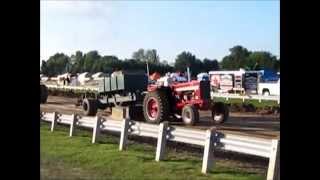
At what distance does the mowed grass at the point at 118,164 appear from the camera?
8.27 m

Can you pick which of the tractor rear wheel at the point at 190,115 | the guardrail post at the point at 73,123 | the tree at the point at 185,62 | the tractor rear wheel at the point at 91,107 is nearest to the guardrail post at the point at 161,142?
the guardrail post at the point at 73,123

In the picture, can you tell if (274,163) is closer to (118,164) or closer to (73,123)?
(118,164)

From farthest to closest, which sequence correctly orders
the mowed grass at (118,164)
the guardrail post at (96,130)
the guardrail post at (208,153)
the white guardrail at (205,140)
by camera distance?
1. the guardrail post at (96,130)
2. the guardrail post at (208,153)
3. the mowed grass at (118,164)
4. the white guardrail at (205,140)

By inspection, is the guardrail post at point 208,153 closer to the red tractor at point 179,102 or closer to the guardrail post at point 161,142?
the guardrail post at point 161,142

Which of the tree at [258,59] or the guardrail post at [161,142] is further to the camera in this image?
the tree at [258,59]

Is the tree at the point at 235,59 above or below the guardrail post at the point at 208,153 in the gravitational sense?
above

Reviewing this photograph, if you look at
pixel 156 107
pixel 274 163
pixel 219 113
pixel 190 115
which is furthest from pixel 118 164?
pixel 219 113

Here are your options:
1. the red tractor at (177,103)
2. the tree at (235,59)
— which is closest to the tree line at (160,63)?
the tree at (235,59)

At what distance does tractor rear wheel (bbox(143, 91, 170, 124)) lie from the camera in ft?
54.3

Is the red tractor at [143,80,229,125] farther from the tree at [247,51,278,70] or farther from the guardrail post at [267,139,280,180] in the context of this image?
the tree at [247,51,278,70]

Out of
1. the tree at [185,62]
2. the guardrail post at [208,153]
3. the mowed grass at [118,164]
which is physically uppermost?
the tree at [185,62]

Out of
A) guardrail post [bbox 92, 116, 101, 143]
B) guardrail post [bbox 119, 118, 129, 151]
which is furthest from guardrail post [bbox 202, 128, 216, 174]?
guardrail post [bbox 92, 116, 101, 143]

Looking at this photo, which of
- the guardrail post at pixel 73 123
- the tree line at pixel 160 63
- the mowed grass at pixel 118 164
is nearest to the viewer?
the mowed grass at pixel 118 164
